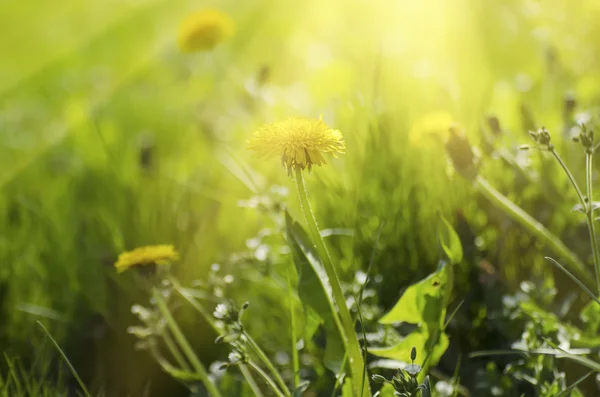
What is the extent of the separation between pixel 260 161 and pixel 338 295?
170 cm

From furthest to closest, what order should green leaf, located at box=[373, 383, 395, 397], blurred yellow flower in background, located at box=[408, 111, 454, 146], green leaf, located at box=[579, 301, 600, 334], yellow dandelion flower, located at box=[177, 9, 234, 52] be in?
yellow dandelion flower, located at box=[177, 9, 234, 52], blurred yellow flower in background, located at box=[408, 111, 454, 146], green leaf, located at box=[579, 301, 600, 334], green leaf, located at box=[373, 383, 395, 397]

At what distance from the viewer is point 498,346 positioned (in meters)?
1.62

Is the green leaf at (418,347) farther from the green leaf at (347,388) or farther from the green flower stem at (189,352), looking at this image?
the green flower stem at (189,352)

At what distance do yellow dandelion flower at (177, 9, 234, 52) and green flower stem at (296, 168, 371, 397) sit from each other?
1.52 metres

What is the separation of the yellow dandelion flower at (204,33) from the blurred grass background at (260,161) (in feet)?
0.70

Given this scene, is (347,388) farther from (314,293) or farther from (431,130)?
(431,130)

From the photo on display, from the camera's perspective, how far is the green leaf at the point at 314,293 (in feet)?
4.41

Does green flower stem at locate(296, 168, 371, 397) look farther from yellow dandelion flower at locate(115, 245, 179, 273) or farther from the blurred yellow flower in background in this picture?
the blurred yellow flower in background

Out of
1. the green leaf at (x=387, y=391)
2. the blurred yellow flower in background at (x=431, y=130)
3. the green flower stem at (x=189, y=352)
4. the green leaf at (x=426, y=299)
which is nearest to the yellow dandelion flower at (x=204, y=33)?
the blurred yellow flower in background at (x=431, y=130)

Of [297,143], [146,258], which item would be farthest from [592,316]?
[146,258]

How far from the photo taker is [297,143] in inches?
46.2

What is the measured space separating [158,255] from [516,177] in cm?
96

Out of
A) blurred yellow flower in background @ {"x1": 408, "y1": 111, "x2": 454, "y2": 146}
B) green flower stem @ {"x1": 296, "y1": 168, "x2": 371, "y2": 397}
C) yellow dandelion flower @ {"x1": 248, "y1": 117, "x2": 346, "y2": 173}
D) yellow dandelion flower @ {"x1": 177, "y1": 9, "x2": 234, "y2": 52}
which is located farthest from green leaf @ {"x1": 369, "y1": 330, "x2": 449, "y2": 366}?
yellow dandelion flower @ {"x1": 177, "y1": 9, "x2": 234, "y2": 52}

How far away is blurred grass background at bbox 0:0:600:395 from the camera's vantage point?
1.92m
